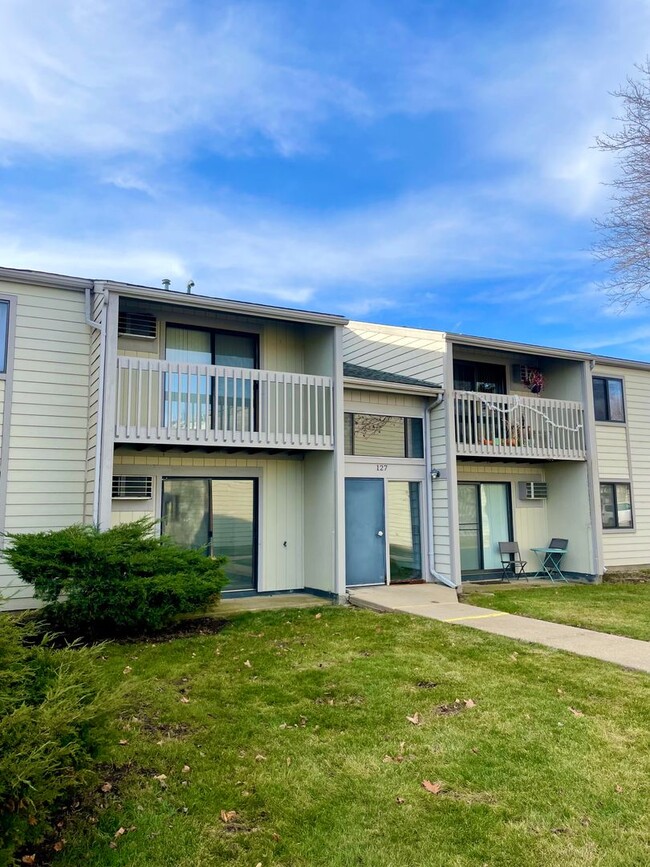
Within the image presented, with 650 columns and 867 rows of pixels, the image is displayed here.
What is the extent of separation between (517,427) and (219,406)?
22.3ft

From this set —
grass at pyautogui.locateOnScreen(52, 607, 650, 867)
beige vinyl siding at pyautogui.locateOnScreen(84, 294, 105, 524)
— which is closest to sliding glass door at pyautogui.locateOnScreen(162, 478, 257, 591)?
beige vinyl siding at pyautogui.locateOnScreen(84, 294, 105, 524)

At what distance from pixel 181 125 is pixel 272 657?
1318 centimetres

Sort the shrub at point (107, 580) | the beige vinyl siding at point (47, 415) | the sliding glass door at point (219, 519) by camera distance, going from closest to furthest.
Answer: the shrub at point (107, 580)
the beige vinyl siding at point (47, 415)
the sliding glass door at point (219, 519)

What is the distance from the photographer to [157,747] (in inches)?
163

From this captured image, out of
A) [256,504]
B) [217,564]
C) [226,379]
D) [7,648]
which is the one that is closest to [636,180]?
[226,379]

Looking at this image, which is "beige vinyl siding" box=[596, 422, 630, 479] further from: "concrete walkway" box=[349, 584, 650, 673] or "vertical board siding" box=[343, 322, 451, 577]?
"concrete walkway" box=[349, 584, 650, 673]

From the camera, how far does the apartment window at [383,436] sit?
1138cm

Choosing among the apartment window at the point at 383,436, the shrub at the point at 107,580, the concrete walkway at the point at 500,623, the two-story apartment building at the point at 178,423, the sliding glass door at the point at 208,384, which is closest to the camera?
the concrete walkway at the point at 500,623

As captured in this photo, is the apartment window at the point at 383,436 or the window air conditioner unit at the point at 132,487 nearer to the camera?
the window air conditioner unit at the point at 132,487

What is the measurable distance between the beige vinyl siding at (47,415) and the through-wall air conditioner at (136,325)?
2.03 feet

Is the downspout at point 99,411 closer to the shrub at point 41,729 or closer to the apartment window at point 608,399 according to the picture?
the shrub at point 41,729

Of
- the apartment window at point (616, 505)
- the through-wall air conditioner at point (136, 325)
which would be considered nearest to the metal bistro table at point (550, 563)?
the apartment window at point (616, 505)

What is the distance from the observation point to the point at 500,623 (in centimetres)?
809

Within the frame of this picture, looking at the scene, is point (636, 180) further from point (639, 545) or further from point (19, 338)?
point (19, 338)
